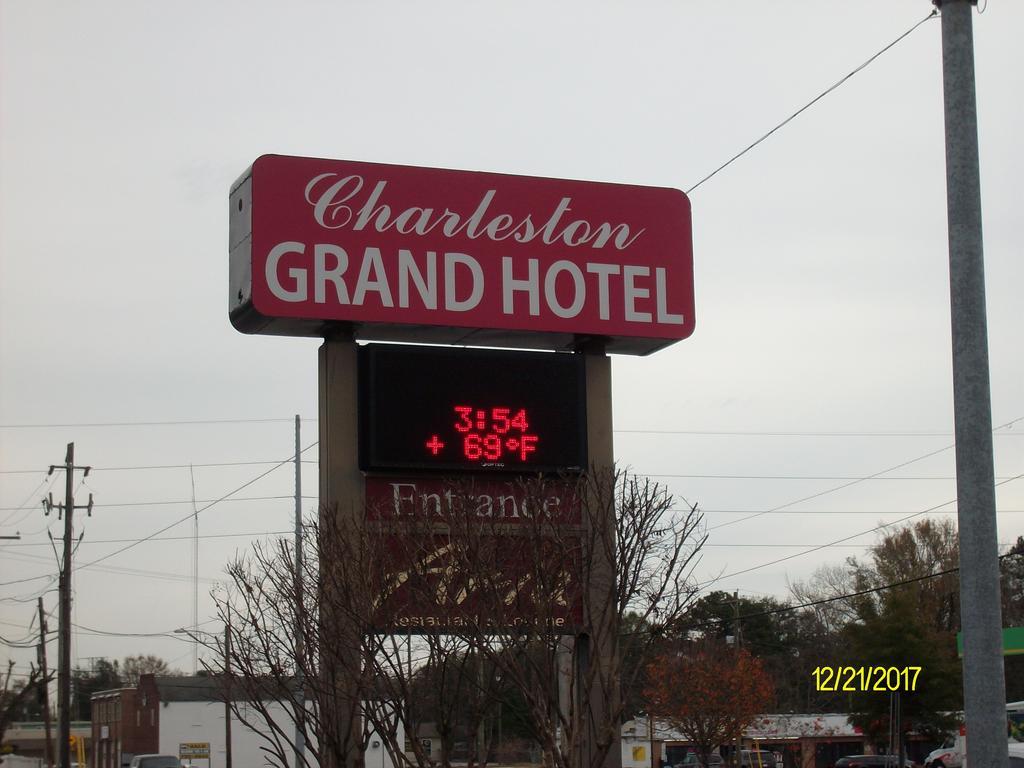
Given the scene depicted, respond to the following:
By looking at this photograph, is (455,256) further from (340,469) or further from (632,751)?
(632,751)

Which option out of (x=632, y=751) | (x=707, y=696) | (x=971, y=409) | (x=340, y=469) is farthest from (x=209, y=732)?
(x=971, y=409)

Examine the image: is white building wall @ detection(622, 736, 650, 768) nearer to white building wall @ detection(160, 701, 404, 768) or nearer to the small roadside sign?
white building wall @ detection(160, 701, 404, 768)

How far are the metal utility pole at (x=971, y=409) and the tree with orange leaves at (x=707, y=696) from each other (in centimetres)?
3888

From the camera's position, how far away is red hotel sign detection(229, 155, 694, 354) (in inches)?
605

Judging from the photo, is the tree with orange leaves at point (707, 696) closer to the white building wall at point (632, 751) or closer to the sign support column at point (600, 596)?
the white building wall at point (632, 751)

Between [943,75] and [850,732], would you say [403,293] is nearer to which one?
[943,75]

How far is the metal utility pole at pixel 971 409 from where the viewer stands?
21.2 ft

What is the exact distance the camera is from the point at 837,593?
235ft

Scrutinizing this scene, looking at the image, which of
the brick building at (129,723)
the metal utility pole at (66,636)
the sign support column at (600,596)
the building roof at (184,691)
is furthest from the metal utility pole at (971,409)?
the brick building at (129,723)

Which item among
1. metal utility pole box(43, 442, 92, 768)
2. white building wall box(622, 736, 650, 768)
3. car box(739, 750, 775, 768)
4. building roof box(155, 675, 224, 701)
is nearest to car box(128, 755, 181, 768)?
metal utility pole box(43, 442, 92, 768)

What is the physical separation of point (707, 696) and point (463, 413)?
33.3 meters

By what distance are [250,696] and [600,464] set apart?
593 centimetres

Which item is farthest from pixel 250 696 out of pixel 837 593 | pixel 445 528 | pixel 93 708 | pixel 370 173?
→ pixel 93 708

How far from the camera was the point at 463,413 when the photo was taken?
14656 millimetres
